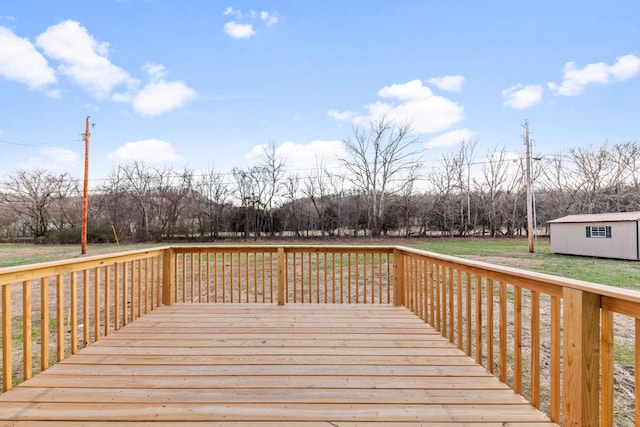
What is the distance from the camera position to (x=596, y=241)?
37.4ft

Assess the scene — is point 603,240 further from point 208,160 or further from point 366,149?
point 208,160

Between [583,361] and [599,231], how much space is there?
13563 mm

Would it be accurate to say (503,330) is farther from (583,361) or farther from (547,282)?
(583,361)

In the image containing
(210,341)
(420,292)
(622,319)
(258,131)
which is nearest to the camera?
(210,341)

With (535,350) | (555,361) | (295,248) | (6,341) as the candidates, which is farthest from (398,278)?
(6,341)

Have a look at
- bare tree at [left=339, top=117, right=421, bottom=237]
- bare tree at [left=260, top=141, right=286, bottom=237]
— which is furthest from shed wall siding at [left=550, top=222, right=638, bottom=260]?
bare tree at [left=260, top=141, right=286, bottom=237]

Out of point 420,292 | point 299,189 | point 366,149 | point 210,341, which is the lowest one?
point 210,341

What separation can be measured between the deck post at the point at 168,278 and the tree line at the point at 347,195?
14.1 metres

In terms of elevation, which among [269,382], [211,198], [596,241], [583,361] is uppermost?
[211,198]

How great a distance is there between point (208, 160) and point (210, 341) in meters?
16.9

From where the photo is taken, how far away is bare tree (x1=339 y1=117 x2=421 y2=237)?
1883 cm

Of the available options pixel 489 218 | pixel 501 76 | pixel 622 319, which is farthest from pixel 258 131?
pixel 622 319

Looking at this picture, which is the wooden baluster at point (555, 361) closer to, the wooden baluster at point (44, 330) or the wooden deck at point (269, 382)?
the wooden deck at point (269, 382)

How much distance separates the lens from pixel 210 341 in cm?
259
